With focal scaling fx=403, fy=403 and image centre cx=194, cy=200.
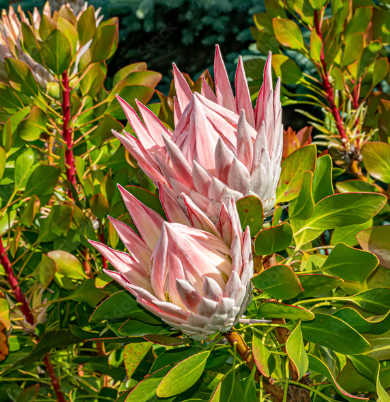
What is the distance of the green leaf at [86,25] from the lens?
3.23 ft

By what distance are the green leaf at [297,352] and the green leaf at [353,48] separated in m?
0.92

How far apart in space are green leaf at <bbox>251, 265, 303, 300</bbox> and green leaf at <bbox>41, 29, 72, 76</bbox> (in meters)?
0.72

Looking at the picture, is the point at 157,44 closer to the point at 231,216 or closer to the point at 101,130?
the point at 101,130

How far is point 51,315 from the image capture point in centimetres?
104

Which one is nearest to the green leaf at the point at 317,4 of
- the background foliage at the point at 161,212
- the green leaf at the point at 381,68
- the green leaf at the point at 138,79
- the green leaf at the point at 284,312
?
the background foliage at the point at 161,212

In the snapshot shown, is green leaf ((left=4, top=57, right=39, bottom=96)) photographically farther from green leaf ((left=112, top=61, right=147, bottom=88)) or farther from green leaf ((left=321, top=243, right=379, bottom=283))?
green leaf ((left=321, top=243, right=379, bottom=283))

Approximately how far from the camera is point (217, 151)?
1.62 feet

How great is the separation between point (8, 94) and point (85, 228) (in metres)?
0.39

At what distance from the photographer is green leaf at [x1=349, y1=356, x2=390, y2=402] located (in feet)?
1.82

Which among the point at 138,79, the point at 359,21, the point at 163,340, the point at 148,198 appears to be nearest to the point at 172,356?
the point at 163,340

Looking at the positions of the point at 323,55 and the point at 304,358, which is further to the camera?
the point at 323,55

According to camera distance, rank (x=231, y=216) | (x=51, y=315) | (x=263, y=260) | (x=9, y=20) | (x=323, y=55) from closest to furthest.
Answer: (x=231, y=216) → (x=263, y=260) → (x=51, y=315) → (x=323, y=55) → (x=9, y=20)

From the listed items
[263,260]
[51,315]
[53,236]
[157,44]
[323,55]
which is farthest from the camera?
[157,44]

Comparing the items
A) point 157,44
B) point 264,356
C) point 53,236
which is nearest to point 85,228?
point 53,236
